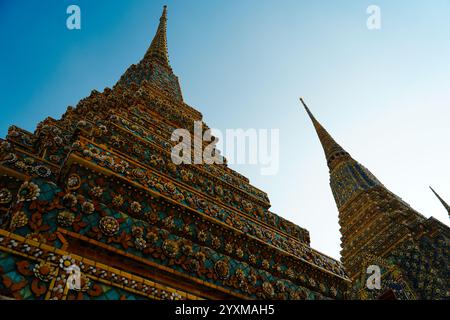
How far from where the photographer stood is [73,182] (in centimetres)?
319

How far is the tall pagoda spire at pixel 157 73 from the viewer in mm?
9750

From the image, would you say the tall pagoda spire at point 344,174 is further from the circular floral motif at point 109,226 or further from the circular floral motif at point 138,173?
the circular floral motif at point 109,226

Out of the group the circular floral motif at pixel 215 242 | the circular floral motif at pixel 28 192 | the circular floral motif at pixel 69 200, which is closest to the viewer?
the circular floral motif at pixel 28 192

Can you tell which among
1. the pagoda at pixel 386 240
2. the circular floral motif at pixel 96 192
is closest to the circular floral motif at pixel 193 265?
the circular floral motif at pixel 96 192

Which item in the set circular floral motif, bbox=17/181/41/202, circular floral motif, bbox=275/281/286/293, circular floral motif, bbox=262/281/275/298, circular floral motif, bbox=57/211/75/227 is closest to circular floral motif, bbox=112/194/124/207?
circular floral motif, bbox=57/211/75/227

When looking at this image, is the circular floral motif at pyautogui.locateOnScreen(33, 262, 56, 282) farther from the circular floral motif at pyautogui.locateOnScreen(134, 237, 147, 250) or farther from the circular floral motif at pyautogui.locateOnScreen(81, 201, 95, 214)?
the circular floral motif at pyautogui.locateOnScreen(134, 237, 147, 250)

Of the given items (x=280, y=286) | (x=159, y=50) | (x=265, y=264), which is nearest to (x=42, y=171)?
(x=265, y=264)

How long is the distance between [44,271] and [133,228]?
1.00 meters

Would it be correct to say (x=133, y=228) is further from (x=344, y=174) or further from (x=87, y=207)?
(x=344, y=174)

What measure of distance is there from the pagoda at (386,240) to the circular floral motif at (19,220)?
4955 millimetres

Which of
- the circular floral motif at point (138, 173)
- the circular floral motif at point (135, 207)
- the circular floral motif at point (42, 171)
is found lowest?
the circular floral motif at point (135, 207)
